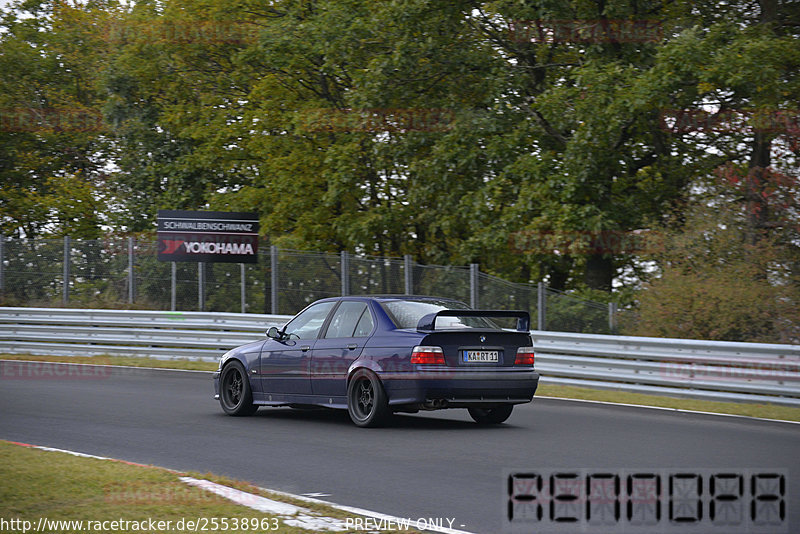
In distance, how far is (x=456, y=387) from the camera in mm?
11781

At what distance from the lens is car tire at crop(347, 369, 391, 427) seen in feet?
39.4

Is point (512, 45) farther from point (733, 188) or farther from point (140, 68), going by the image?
point (140, 68)

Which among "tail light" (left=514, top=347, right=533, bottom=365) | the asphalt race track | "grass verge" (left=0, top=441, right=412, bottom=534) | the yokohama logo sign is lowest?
the asphalt race track

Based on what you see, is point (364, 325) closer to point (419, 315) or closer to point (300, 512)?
point (419, 315)

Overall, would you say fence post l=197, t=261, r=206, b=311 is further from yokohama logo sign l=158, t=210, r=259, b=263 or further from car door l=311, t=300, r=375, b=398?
car door l=311, t=300, r=375, b=398

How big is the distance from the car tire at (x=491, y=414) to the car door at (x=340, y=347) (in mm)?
1643

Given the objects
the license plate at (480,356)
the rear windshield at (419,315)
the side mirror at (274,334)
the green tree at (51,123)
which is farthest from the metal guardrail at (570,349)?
the green tree at (51,123)

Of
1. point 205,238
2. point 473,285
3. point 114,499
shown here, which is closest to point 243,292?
point 205,238

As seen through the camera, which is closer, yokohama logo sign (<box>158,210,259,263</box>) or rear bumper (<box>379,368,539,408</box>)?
rear bumper (<box>379,368,539,408</box>)

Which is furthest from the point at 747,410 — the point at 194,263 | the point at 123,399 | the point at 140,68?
the point at 140,68

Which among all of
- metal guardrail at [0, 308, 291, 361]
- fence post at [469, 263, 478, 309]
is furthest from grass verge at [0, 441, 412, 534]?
fence post at [469, 263, 478, 309]

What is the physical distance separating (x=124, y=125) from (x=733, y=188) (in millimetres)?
22423

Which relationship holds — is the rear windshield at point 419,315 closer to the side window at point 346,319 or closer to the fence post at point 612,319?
the side window at point 346,319

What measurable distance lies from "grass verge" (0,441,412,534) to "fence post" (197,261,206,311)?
57.1 ft
